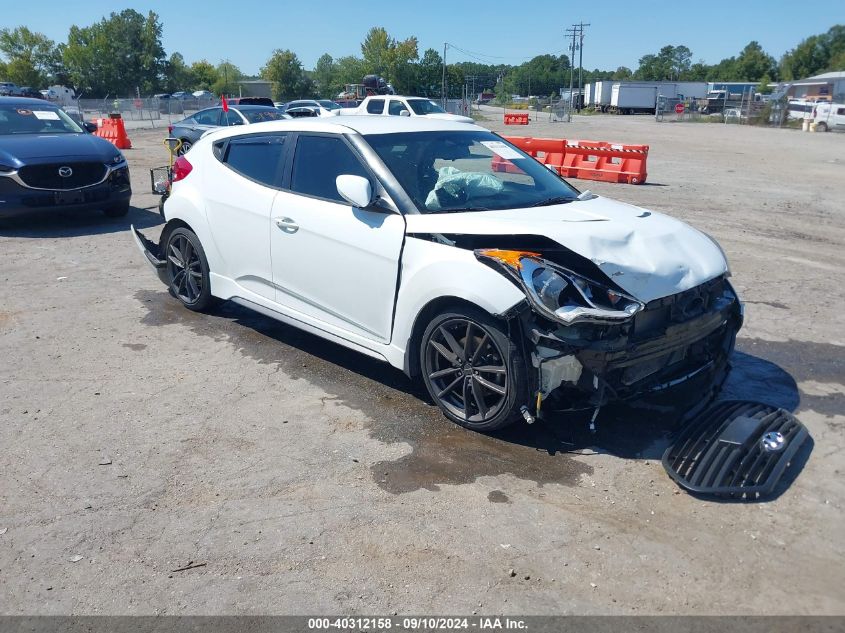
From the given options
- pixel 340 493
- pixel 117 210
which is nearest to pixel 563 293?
pixel 340 493

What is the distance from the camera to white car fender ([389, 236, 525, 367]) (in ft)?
12.9

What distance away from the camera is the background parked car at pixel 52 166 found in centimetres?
962

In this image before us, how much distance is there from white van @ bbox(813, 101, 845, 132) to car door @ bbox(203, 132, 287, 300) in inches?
1557

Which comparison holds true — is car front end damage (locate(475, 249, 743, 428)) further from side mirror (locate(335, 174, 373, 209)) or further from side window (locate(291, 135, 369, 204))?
side window (locate(291, 135, 369, 204))

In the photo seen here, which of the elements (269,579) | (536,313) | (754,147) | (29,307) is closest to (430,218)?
(536,313)

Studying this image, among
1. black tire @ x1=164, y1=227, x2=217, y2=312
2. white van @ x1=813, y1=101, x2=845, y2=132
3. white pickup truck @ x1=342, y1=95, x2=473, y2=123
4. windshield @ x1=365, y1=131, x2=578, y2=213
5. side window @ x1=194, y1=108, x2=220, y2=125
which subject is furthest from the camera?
white van @ x1=813, y1=101, x2=845, y2=132

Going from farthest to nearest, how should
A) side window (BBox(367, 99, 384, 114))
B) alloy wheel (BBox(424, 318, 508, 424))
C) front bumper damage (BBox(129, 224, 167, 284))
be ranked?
side window (BBox(367, 99, 384, 114))
front bumper damage (BBox(129, 224, 167, 284))
alloy wheel (BBox(424, 318, 508, 424))

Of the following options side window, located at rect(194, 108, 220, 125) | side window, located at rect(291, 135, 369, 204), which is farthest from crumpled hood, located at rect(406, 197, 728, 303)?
side window, located at rect(194, 108, 220, 125)

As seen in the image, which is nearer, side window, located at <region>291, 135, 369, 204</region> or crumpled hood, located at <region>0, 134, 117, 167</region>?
side window, located at <region>291, 135, 369, 204</region>

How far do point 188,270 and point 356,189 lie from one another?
255 centimetres

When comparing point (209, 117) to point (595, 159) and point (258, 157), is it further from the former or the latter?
point (258, 157)

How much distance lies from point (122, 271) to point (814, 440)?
7037 mm

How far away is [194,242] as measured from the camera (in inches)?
243

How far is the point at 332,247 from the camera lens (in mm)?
4863
